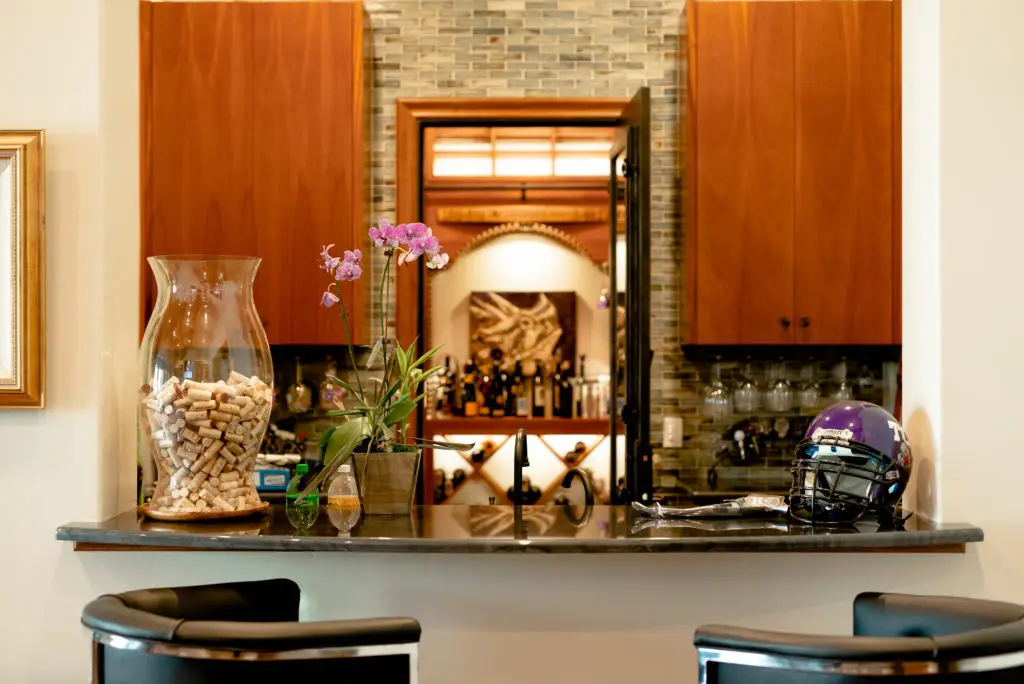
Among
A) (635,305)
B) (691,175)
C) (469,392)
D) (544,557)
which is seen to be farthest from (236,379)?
(469,392)

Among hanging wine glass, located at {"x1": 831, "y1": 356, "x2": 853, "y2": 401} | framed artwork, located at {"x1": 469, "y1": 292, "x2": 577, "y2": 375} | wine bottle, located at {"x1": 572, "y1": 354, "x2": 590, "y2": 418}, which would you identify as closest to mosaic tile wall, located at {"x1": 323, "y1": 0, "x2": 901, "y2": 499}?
hanging wine glass, located at {"x1": 831, "y1": 356, "x2": 853, "y2": 401}

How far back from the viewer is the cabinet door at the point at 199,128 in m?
4.26

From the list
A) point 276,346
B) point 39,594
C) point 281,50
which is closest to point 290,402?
point 276,346

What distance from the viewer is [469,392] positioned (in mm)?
6238

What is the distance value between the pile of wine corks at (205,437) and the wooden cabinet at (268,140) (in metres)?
2.00

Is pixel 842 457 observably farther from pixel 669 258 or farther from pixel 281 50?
pixel 281 50

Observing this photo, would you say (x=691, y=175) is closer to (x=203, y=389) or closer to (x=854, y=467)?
(x=854, y=467)

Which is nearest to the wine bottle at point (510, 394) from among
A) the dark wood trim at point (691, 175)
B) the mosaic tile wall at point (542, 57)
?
the mosaic tile wall at point (542, 57)

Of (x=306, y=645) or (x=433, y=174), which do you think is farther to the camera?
(x=433, y=174)

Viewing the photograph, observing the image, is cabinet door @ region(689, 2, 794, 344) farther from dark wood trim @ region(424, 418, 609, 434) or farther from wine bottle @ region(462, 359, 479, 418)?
wine bottle @ region(462, 359, 479, 418)

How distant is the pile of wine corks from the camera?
221 cm

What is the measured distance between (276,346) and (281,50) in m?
1.18

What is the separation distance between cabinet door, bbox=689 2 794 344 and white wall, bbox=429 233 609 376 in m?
2.26

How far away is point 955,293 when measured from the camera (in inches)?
90.7
